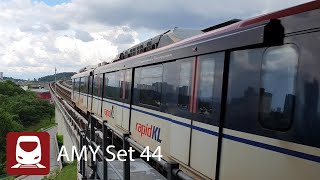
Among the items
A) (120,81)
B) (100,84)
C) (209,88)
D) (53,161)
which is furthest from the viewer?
(53,161)

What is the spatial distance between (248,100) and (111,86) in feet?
35.7

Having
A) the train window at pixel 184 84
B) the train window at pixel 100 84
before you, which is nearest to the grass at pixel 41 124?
the train window at pixel 100 84

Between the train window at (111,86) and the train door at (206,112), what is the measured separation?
24.1 feet

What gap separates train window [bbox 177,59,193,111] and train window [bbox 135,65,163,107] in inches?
65.1

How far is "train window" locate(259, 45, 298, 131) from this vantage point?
16.5 feet

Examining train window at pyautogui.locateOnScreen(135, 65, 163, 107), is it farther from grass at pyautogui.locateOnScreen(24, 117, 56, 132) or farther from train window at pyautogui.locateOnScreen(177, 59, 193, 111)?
grass at pyautogui.locateOnScreen(24, 117, 56, 132)

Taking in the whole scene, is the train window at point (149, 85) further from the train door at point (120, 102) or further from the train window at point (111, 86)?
the train window at point (111, 86)

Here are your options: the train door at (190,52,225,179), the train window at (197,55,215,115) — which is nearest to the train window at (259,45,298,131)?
the train door at (190,52,225,179)

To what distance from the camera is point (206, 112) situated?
7.00 m

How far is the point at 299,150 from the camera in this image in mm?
4699

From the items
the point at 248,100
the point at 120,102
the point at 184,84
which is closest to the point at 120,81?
the point at 120,102

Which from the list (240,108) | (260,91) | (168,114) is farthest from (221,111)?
(168,114)

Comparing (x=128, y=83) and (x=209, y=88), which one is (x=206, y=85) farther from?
(x=128, y=83)

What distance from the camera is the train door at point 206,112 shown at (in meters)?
6.65
